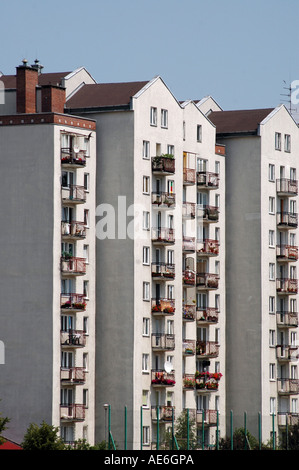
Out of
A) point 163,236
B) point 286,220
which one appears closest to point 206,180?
point 163,236

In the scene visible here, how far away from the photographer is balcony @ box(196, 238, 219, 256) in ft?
460

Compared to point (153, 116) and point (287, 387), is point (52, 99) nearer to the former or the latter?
point (153, 116)

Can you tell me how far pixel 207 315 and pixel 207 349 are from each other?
2630 millimetres

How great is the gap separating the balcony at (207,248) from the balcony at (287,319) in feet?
28.2

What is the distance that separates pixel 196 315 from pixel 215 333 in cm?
383

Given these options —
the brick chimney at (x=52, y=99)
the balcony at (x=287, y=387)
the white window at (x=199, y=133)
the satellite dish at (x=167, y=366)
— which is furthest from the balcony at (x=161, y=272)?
the balcony at (x=287, y=387)

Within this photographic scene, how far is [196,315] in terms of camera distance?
5497 inches

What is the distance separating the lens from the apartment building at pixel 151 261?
131 metres

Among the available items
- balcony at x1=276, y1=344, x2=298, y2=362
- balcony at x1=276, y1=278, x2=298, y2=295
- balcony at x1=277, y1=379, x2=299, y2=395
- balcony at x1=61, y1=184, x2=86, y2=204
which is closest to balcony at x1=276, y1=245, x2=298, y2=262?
balcony at x1=276, y1=278, x2=298, y2=295

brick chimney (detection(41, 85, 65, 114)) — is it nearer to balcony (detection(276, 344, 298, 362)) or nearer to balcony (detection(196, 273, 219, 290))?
balcony (detection(196, 273, 219, 290))

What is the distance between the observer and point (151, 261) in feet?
440

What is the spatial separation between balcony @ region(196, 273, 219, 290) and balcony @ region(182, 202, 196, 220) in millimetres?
4980
